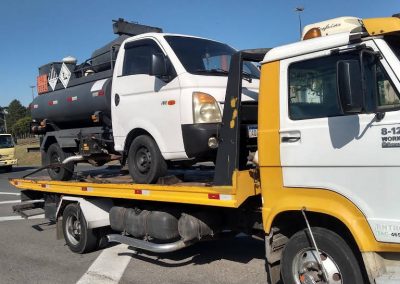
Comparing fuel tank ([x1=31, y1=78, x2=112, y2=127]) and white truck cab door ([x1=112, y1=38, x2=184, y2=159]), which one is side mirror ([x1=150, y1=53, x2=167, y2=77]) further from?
fuel tank ([x1=31, y1=78, x2=112, y2=127])

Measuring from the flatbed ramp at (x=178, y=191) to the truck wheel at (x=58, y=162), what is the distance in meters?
0.50

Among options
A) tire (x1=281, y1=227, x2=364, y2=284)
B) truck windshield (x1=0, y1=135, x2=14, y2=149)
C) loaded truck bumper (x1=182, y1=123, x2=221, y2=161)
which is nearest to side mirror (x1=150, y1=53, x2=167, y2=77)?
loaded truck bumper (x1=182, y1=123, x2=221, y2=161)

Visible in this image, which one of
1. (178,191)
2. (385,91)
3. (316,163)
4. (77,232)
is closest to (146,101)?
(178,191)

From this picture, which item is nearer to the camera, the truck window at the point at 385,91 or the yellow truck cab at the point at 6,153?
the truck window at the point at 385,91

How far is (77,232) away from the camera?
25.5 feet

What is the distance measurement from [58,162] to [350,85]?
21.4ft

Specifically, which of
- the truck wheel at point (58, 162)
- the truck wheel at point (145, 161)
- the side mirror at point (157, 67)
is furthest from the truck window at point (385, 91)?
the truck wheel at point (58, 162)

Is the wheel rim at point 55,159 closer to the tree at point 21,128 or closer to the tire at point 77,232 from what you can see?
the tire at point 77,232

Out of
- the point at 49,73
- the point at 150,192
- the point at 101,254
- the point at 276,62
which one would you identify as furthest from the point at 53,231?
the point at 276,62

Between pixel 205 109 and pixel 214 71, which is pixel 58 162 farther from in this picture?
pixel 205 109

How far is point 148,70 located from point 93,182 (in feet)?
6.61

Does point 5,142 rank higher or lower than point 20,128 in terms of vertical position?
lower

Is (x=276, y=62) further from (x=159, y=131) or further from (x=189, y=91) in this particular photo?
(x=159, y=131)

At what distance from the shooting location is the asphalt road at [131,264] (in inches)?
237
